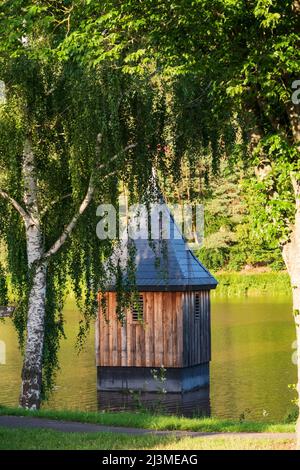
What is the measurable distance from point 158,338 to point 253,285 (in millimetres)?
37739

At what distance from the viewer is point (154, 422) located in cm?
1691

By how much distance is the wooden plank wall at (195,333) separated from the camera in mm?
29312

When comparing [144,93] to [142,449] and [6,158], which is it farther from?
[142,449]

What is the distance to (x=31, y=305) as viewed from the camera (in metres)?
21.2

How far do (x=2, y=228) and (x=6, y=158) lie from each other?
1762 millimetres

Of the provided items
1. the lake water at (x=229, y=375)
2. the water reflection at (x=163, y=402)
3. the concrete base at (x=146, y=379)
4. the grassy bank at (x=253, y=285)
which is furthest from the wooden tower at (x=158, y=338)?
the grassy bank at (x=253, y=285)

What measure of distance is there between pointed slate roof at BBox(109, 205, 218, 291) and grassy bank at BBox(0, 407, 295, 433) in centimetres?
1129

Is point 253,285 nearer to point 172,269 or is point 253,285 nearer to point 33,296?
point 172,269

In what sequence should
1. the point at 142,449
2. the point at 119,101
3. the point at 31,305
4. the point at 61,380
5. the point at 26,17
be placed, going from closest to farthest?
the point at 142,449
the point at 26,17
the point at 119,101
the point at 31,305
the point at 61,380

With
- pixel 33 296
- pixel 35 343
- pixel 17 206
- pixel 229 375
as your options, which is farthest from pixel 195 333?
pixel 17 206

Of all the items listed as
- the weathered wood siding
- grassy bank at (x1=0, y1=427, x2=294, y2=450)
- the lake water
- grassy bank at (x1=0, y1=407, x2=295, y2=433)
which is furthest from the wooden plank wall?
grassy bank at (x1=0, y1=427, x2=294, y2=450)

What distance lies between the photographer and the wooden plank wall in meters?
29.3

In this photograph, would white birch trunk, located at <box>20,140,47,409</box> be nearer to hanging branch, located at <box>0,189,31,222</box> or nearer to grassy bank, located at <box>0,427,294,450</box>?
hanging branch, located at <box>0,189,31,222</box>

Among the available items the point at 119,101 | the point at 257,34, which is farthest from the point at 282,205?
the point at 119,101
